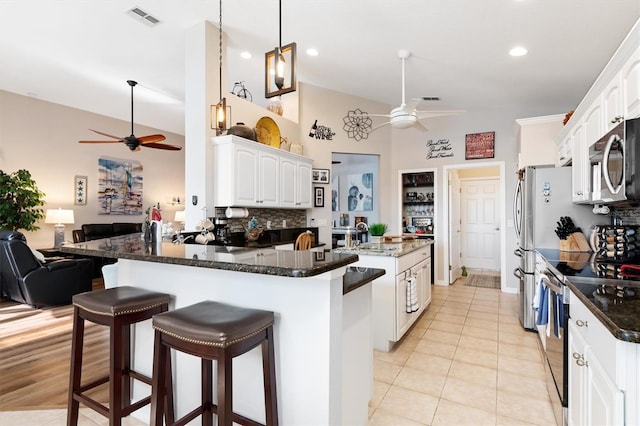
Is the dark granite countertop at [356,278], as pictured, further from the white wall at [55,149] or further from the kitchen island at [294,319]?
the white wall at [55,149]

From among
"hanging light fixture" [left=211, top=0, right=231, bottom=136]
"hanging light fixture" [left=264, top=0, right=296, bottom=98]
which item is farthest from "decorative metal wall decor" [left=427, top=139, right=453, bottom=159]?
"hanging light fixture" [left=264, top=0, right=296, bottom=98]

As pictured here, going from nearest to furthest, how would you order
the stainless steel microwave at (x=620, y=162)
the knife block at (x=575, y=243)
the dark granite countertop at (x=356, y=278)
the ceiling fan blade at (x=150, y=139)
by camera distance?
the dark granite countertop at (x=356, y=278), the stainless steel microwave at (x=620, y=162), the knife block at (x=575, y=243), the ceiling fan blade at (x=150, y=139)

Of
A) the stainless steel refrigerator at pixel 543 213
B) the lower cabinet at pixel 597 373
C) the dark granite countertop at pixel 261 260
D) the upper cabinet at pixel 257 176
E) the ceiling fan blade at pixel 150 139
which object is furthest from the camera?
the ceiling fan blade at pixel 150 139

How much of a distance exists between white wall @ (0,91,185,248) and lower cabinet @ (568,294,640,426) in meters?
7.14

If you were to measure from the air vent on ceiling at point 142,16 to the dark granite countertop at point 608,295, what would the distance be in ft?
14.2

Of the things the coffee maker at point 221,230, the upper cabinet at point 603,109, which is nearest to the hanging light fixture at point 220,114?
the coffee maker at point 221,230

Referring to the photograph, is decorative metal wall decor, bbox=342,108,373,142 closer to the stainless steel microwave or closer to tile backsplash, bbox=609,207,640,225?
tile backsplash, bbox=609,207,640,225

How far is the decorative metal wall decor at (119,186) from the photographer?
22.3ft

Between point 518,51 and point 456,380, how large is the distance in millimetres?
3313

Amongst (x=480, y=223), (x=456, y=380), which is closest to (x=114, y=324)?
(x=456, y=380)

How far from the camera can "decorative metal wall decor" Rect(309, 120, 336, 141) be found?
18.4 feet

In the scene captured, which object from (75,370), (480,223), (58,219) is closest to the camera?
(75,370)

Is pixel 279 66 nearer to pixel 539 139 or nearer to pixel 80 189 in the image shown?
pixel 539 139

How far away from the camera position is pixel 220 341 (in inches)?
48.1
